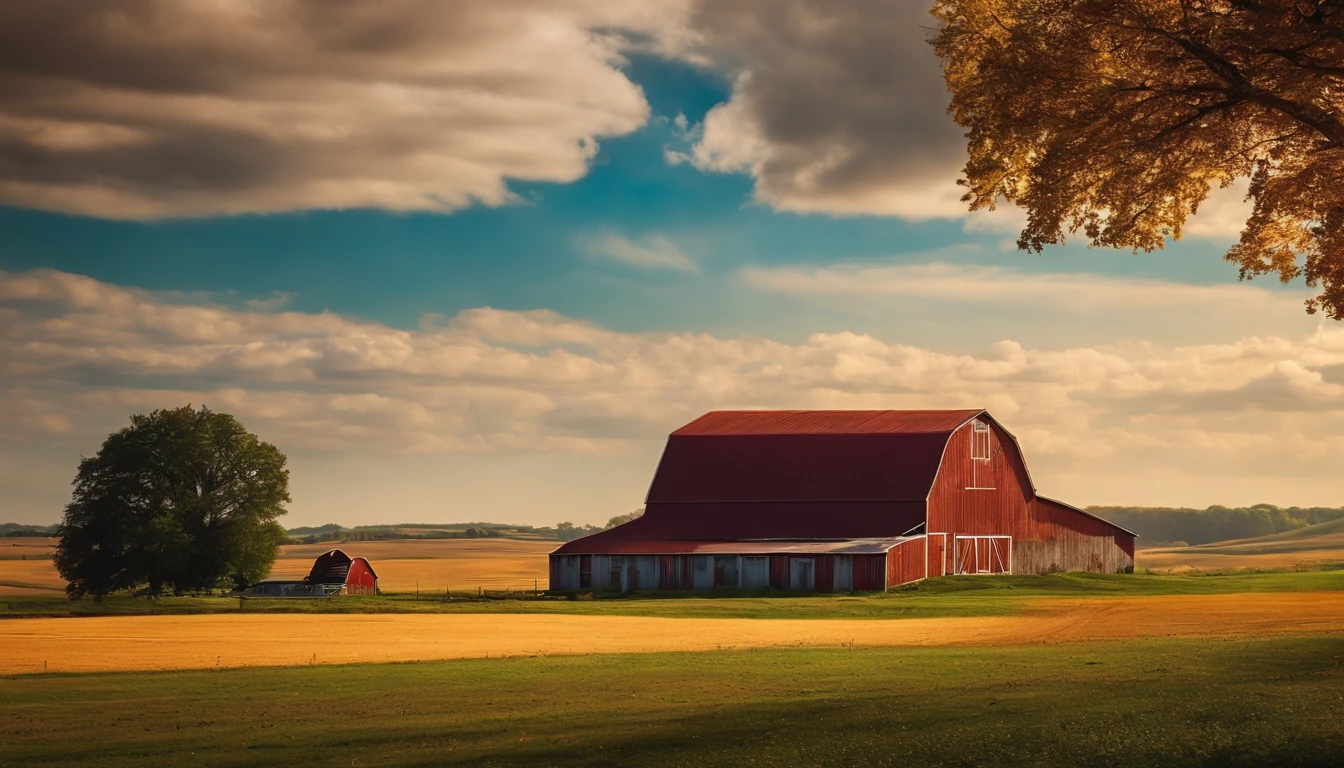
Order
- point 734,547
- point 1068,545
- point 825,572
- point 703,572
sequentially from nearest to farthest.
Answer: point 825,572 → point 703,572 → point 734,547 → point 1068,545

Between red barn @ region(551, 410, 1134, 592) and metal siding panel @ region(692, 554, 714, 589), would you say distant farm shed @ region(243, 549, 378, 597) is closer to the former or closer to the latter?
red barn @ region(551, 410, 1134, 592)

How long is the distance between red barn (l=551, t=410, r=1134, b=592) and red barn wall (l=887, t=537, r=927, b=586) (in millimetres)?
146

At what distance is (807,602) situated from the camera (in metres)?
61.2

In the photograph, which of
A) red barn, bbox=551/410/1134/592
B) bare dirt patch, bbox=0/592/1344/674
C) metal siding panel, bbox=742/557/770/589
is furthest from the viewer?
red barn, bbox=551/410/1134/592

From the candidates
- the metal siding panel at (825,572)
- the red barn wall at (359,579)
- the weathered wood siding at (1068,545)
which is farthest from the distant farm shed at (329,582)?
Result: the weathered wood siding at (1068,545)

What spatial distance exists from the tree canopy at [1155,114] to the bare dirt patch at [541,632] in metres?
13.7

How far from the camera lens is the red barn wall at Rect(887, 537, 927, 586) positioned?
2820 inches

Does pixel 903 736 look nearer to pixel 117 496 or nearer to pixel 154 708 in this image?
pixel 154 708

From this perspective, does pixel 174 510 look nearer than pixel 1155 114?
No

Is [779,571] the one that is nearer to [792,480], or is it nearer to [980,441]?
[792,480]

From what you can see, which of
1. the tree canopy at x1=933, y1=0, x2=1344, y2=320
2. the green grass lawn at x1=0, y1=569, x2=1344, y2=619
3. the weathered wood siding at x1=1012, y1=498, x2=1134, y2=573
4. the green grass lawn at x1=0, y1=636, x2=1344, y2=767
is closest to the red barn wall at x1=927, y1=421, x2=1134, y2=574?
the weathered wood siding at x1=1012, y1=498, x2=1134, y2=573

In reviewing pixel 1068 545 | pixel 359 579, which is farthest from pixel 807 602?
pixel 359 579

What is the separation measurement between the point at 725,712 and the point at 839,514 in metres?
58.3

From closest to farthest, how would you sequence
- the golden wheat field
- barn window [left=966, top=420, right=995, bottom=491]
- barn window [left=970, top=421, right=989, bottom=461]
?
barn window [left=966, top=420, right=995, bottom=491], barn window [left=970, top=421, right=989, bottom=461], the golden wheat field
